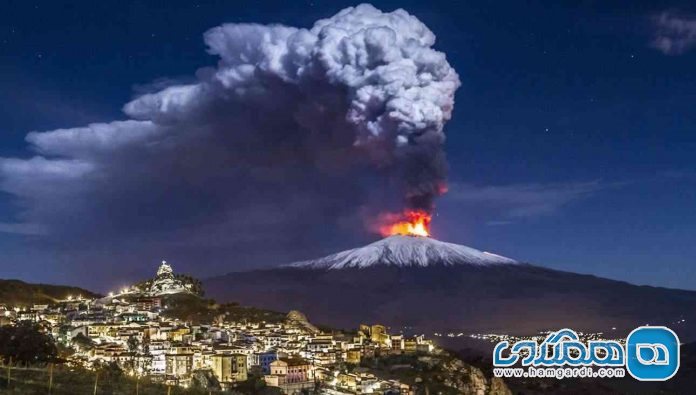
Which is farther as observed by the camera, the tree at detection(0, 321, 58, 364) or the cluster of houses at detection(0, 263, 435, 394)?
the cluster of houses at detection(0, 263, 435, 394)

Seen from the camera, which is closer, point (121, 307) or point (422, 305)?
point (121, 307)

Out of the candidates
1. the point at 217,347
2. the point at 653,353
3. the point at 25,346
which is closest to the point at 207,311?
the point at 217,347

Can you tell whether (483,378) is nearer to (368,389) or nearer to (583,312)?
(368,389)

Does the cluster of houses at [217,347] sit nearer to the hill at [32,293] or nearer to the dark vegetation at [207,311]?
the dark vegetation at [207,311]

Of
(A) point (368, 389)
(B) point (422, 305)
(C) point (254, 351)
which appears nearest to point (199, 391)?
(A) point (368, 389)

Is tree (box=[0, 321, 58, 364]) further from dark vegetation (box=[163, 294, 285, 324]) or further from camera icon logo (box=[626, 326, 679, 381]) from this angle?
dark vegetation (box=[163, 294, 285, 324])

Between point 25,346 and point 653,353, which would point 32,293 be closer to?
point 25,346

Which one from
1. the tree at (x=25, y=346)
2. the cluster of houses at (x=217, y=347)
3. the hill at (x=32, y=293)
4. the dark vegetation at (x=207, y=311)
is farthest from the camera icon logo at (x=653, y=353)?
the hill at (x=32, y=293)

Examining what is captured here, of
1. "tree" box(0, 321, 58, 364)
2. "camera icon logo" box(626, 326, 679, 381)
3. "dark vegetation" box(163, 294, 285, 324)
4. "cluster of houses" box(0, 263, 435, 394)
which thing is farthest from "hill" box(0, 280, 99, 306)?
"camera icon logo" box(626, 326, 679, 381)
